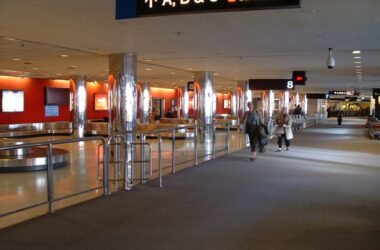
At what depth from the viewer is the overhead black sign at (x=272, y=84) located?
957 inches

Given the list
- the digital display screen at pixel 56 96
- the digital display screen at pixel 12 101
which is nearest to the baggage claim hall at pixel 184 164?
the digital display screen at pixel 12 101

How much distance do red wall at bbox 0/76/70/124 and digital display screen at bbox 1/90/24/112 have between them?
271mm

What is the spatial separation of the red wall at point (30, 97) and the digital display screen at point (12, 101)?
0.27 m

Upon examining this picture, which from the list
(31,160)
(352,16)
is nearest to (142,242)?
(352,16)

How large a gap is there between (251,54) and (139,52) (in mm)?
3654

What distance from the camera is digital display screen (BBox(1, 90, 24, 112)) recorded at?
2580cm

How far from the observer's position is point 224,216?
647 cm

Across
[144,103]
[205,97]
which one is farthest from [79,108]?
[144,103]

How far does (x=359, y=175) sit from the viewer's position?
10.4m

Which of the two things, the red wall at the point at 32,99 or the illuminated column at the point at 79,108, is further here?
the red wall at the point at 32,99

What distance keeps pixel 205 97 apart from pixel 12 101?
12274mm

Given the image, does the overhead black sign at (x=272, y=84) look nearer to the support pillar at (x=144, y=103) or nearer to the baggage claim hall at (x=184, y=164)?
the baggage claim hall at (x=184, y=164)

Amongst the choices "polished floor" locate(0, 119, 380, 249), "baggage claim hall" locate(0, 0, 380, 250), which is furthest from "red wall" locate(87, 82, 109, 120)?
"polished floor" locate(0, 119, 380, 249)

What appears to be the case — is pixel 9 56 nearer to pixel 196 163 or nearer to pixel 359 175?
pixel 196 163
